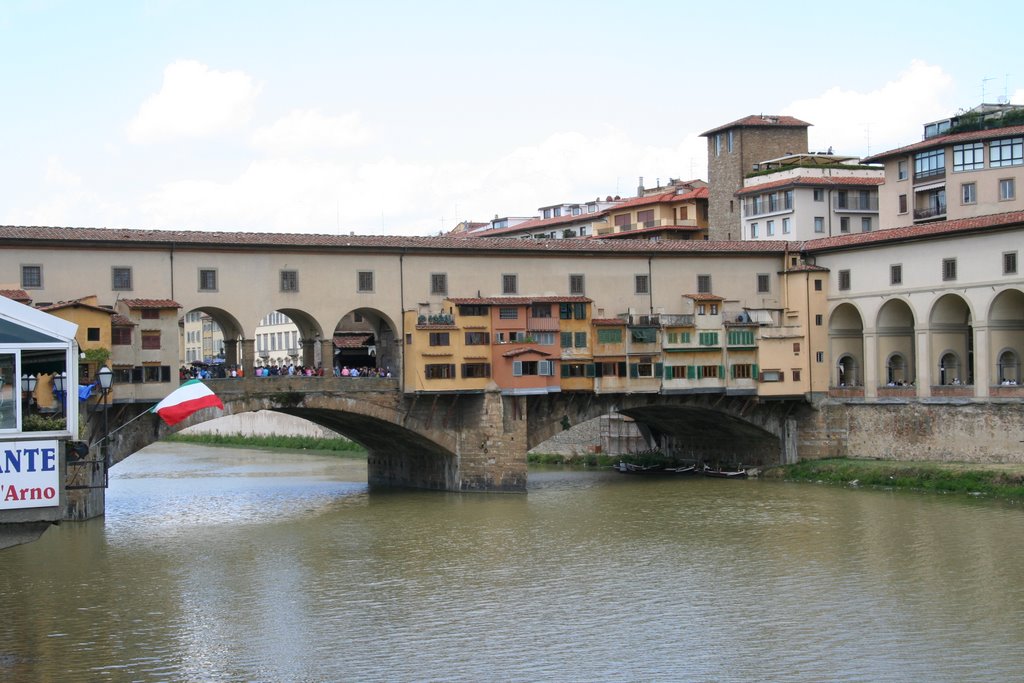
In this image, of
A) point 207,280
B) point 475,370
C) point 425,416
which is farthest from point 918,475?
point 207,280

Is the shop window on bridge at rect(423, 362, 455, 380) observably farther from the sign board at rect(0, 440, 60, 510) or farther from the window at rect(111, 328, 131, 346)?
the sign board at rect(0, 440, 60, 510)

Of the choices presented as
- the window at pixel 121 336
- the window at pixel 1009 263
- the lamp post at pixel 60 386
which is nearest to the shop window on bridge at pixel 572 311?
the window at pixel 1009 263

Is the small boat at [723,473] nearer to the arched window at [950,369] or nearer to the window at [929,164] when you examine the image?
the arched window at [950,369]

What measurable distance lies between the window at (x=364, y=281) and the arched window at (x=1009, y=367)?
22094 millimetres

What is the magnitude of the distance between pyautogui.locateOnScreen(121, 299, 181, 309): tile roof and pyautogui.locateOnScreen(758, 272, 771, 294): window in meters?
22.3

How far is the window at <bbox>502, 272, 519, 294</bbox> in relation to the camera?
5022 centimetres

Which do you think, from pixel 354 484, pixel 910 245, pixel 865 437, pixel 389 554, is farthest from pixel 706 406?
pixel 389 554

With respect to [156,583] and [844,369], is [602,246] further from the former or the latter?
[156,583]

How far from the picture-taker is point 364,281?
4806 centimetres

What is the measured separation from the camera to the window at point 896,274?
51531 millimetres

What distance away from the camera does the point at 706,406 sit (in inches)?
2088

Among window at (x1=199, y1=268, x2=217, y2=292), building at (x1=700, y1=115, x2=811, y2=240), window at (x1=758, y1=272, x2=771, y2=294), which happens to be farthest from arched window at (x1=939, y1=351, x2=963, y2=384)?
window at (x1=199, y1=268, x2=217, y2=292)

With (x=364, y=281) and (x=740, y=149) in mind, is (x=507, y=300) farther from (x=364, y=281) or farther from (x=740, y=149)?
(x=740, y=149)

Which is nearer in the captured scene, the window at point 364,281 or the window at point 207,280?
the window at point 207,280
